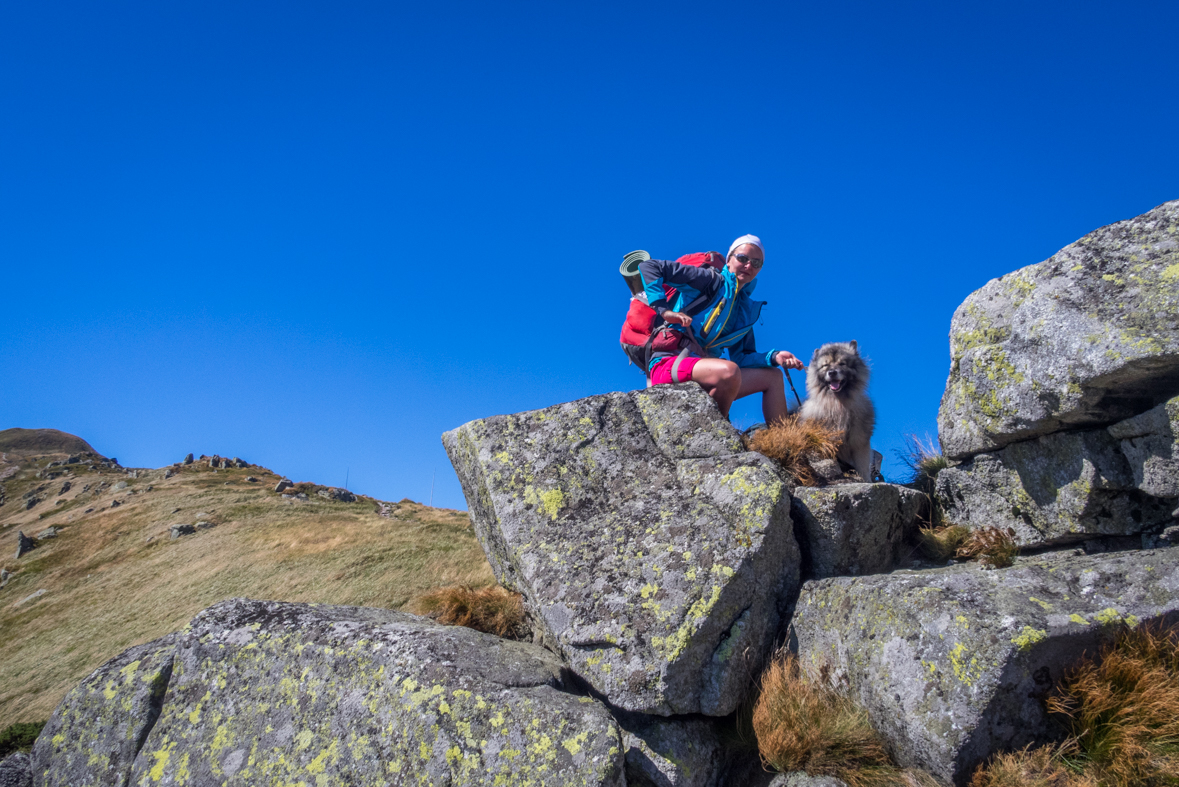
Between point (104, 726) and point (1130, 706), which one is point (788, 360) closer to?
point (1130, 706)

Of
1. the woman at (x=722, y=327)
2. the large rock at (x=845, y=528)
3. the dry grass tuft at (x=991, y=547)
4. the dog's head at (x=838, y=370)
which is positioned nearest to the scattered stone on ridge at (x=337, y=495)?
the woman at (x=722, y=327)

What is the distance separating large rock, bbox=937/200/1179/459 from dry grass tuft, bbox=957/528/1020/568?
0.94 meters

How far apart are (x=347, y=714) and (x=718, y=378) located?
533 cm

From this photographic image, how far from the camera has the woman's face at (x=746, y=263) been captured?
8156mm

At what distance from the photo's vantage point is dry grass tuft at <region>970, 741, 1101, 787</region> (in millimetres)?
3982

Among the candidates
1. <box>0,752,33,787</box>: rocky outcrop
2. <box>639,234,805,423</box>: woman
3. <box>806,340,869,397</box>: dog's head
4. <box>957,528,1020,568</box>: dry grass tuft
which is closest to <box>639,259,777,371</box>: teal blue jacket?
<box>639,234,805,423</box>: woman

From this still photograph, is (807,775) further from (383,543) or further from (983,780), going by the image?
(383,543)

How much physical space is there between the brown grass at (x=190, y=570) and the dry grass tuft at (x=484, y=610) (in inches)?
50.1

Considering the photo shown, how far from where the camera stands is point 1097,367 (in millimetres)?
5523

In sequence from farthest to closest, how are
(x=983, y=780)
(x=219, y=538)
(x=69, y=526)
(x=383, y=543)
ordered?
1. (x=69, y=526)
2. (x=219, y=538)
3. (x=383, y=543)
4. (x=983, y=780)

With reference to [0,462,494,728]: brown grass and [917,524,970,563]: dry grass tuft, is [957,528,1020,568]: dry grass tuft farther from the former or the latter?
[0,462,494,728]: brown grass

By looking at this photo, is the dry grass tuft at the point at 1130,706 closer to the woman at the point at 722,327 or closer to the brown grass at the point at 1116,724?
the brown grass at the point at 1116,724

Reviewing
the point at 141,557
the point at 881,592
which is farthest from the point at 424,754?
the point at 141,557

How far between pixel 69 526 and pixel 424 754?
929 inches
